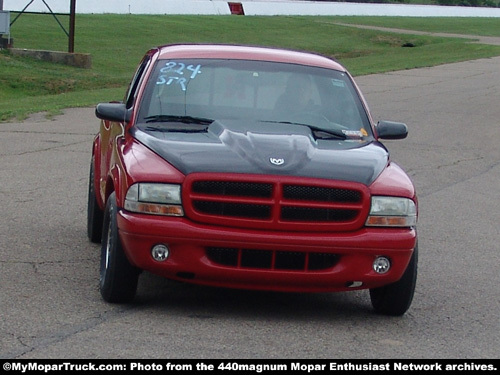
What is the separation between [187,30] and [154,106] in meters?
38.7

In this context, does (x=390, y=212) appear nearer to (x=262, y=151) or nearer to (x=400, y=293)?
(x=400, y=293)

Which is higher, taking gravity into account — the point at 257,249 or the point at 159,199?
the point at 159,199

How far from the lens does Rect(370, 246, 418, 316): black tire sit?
6.60m

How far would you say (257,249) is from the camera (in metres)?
6.17

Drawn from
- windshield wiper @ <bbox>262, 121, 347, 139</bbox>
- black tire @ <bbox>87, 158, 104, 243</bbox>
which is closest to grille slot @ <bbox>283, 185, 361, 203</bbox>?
windshield wiper @ <bbox>262, 121, 347, 139</bbox>

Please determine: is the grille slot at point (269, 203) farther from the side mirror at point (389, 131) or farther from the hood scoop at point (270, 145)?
the side mirror at point (389, 131)

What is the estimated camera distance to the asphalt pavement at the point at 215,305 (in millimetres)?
5766

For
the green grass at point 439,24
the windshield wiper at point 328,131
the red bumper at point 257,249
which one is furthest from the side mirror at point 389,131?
the green grass at point 439,24

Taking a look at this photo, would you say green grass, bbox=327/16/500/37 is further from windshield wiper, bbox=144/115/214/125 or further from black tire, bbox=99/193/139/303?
black tire, bbox=99/193/139/303

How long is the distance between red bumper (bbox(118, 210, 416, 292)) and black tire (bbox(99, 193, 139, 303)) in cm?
12

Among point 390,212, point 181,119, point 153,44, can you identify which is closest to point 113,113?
point 181,119

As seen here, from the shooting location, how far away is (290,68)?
778 centimetres

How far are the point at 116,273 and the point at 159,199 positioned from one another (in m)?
0.55
